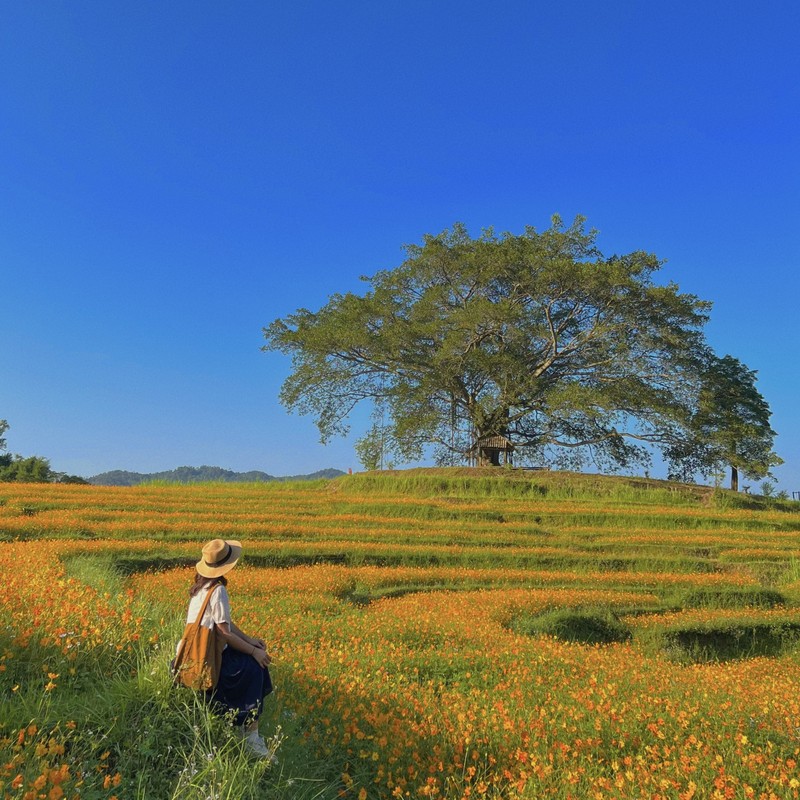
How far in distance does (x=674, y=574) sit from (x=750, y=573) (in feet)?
9.19

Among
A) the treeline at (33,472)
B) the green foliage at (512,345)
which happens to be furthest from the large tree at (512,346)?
the treeline at (33,472)

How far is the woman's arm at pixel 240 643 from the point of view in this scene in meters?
5.21

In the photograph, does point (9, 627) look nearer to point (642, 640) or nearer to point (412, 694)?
point (412, 694)

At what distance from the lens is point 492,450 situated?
37188 millimetres

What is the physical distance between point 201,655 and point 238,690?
454 millimetres

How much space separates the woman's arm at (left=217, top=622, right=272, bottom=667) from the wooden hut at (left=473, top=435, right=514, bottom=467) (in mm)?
30893

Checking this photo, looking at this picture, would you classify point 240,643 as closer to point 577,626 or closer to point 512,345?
point 577,626

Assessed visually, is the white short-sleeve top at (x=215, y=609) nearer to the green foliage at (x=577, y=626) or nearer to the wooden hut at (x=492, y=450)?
the green foliage at (x=577, y=626)

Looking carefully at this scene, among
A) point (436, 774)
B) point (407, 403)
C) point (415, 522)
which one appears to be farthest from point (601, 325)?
point (436, 774)

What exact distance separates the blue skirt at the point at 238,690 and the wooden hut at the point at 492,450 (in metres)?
30.9

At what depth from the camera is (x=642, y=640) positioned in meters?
12.6

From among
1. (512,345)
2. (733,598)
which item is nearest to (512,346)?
(512,345)

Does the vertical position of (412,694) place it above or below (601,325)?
below

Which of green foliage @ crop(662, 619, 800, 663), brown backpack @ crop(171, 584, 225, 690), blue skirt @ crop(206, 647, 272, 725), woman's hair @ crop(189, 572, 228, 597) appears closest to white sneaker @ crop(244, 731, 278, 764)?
blue skirt @ crop(206, 647, 272, 725)
